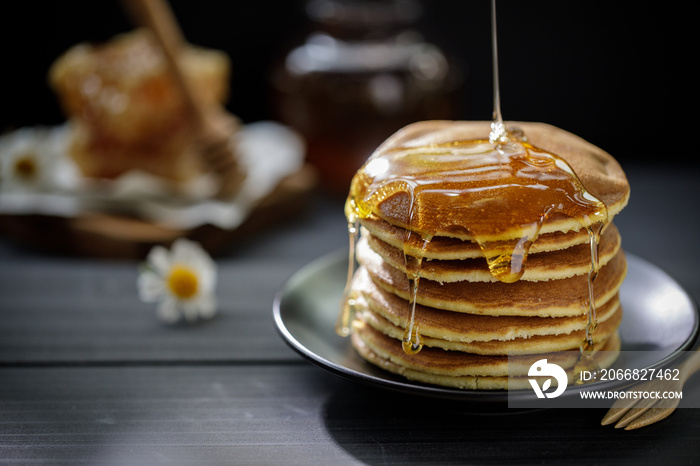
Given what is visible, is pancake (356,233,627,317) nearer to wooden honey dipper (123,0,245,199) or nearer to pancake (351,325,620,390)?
pancake (351,325,620,390)

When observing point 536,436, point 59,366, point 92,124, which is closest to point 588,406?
point 536,436

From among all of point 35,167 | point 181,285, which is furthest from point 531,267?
point 35,167

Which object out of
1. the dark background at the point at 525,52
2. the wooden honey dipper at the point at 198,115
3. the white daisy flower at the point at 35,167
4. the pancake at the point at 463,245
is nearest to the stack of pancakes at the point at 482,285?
the pancake at the point at 463,245

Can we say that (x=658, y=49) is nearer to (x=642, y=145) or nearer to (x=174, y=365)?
(x=642, y=145)

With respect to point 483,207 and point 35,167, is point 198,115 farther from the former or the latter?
point 483,207

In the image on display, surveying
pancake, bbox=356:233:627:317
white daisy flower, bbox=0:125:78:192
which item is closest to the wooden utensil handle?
white daisy flower, bbox=0:125:78:192
